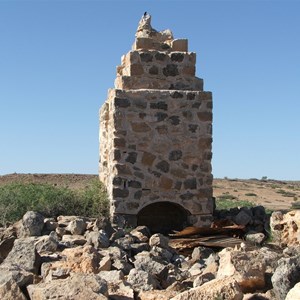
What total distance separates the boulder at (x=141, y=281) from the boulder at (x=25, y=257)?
117cm

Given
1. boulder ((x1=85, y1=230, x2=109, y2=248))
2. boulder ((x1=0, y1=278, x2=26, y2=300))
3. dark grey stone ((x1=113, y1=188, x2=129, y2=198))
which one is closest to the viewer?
boulder ((x1=0, y1=278, x2=26, y2=300))

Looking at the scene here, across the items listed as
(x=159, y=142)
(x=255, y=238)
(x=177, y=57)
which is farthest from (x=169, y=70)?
(x=255, y=238)

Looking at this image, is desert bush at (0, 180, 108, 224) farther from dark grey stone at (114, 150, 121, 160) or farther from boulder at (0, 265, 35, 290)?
boulder at (0, 265, 35, 290)

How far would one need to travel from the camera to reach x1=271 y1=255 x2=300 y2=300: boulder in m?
5.75

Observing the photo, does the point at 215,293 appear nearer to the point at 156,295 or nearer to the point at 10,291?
the point at 156,295

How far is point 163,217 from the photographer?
11.8 m

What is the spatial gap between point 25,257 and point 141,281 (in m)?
1.53

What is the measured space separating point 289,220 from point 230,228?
5.56 ft

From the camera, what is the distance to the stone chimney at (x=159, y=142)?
36.0ft

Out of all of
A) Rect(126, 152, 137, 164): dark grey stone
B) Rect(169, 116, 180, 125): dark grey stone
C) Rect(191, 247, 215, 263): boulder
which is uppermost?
Rect(169, 116, 180, 125): dark grey stone

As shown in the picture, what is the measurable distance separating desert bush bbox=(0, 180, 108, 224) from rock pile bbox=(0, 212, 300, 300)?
1093mm

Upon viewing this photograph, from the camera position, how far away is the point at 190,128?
37.2ft

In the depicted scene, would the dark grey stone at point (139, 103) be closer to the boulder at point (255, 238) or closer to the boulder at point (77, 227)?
the boulder at point (77, 227)

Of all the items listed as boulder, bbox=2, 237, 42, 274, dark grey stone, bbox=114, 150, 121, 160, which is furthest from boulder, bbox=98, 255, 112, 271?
dark grey stone, bbox=114, 150, 121, 160
